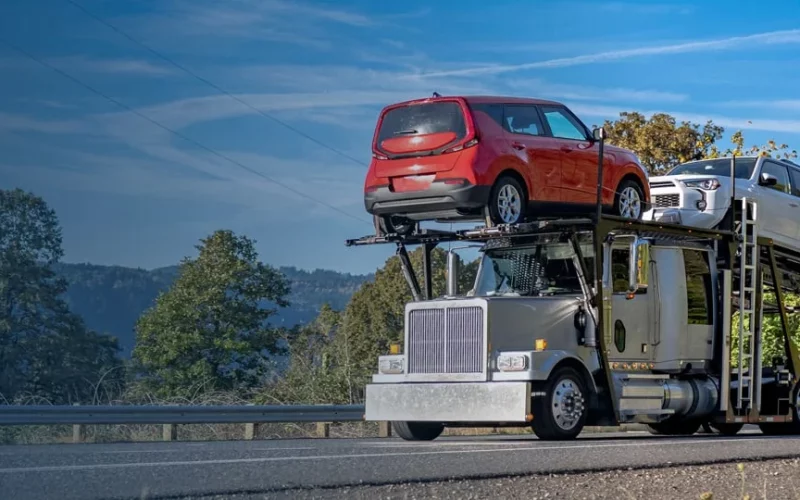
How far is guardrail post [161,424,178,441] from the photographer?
1652 cm

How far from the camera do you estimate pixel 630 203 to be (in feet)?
52.7

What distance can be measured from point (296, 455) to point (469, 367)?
3.76 meters

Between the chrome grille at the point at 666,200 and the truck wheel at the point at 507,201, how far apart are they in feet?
10.9

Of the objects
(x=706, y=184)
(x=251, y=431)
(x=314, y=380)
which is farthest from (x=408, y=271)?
(x=314, y=380)

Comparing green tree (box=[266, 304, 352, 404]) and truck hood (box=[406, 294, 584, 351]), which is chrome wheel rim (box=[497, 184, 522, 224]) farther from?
green tree (box=[266, 304, 352, 404])

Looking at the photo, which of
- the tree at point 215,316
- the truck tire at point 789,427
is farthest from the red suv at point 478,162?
the tree at point 215,316

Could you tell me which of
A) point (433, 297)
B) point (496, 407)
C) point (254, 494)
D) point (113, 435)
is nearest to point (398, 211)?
point (433, 297)

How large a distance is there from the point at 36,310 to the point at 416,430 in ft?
129

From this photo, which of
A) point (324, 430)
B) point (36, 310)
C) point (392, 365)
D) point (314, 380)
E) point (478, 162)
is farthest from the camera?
point (36, 310)

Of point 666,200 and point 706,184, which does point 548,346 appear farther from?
point 706,184

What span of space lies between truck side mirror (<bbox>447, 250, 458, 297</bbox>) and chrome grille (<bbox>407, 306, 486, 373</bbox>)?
0.67 m

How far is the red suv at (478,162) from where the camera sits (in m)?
14.3

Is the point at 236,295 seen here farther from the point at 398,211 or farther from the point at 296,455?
the point at 296,455

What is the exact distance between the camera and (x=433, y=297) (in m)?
15.5
